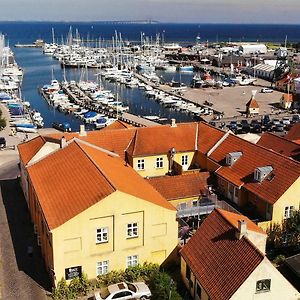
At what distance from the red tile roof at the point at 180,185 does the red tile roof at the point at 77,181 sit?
3.08m

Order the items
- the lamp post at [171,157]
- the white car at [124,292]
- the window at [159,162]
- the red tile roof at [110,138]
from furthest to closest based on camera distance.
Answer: the window at [159,162] < the lamp post at [171,157] < the red tile roof at [110,138] < the white car at [124,292]

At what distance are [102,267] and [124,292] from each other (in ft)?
8.49

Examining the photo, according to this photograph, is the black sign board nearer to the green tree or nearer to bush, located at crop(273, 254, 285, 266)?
bush, located at crop(273, 254, 285, 266)

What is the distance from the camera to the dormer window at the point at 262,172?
32469mm

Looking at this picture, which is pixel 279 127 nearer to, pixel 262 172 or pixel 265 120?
pixel 265 120

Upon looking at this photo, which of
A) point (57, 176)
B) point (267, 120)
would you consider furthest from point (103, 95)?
point (57, 176)

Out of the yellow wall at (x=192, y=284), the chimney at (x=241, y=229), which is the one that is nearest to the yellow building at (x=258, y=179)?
the yellow wall at (x=192, y=284)

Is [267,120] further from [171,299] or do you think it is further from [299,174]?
[171,299]

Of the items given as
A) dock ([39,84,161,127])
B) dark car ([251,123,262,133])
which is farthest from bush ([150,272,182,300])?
dock ([39,84,161,127])

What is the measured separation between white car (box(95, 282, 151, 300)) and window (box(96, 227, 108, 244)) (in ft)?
8.20

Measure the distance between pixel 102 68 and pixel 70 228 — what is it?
116493mm

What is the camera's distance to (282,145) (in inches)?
1575

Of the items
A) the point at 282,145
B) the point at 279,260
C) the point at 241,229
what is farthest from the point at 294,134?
the point at 241,229

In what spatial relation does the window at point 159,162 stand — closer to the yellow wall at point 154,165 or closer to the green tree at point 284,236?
the yellow wall at point 154,165
